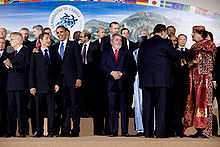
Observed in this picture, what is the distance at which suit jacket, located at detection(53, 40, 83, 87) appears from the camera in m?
5.04

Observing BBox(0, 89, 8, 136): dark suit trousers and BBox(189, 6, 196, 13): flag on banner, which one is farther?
BBox(189, 6, 196, 13): flag on banner

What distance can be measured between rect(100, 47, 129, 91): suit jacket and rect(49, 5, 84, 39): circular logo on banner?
3.33 m

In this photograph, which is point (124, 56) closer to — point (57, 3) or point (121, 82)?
point (121, 82)

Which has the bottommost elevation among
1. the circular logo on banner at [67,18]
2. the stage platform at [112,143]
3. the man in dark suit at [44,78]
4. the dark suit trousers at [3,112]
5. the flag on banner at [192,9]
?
the stage platform at [112,143]

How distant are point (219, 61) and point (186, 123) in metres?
1.06

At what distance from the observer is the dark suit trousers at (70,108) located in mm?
4953

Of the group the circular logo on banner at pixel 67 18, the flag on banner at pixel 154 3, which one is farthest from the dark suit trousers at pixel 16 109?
the flag on banner at pixel 154 3

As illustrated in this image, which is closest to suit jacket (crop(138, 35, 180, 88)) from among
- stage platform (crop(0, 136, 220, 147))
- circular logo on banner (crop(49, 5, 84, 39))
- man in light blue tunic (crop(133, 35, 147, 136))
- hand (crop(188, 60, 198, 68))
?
hand (crop(188, 60, 198, 68))

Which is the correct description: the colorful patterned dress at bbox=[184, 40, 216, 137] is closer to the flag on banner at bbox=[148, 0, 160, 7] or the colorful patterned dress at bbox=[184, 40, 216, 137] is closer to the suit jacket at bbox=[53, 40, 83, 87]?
the suit jacket at bbox=[53, 40, 83, 87]

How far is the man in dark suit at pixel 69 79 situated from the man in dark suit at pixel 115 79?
0.36 meters

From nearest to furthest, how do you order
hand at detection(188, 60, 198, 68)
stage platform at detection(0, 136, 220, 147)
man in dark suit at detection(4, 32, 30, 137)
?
stage platform at detection(0, 136, 220, 147), hand at detection(188, 60, 198, 68), man in dark suit at detection(4, 32, 30, 137)

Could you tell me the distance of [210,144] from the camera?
424 centimetres

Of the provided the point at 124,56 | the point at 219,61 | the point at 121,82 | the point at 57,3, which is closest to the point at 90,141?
the point at 121,82

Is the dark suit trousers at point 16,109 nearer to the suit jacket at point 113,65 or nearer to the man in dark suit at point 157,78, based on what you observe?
the suit jacket at point 113,65
